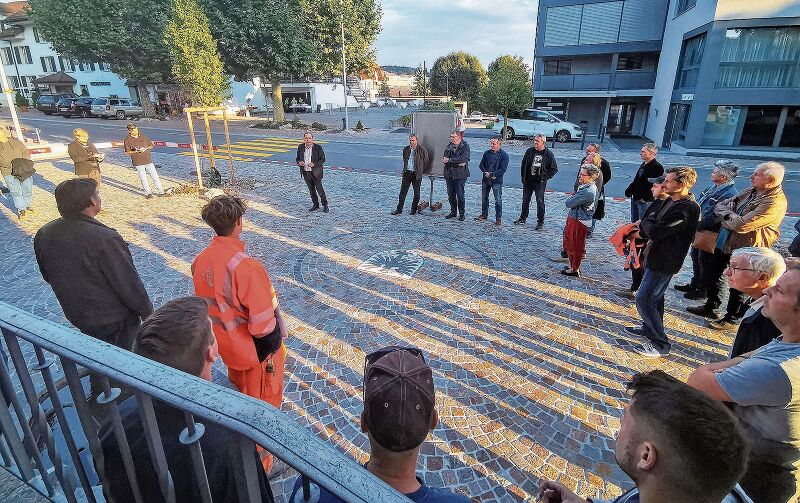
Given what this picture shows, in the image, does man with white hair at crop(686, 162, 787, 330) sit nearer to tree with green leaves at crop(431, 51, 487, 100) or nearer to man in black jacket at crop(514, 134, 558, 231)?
man in black jacket at crop(514, 134, 558, 231)

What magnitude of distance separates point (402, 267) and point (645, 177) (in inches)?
179

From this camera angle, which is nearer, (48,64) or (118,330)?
A: (118,330)

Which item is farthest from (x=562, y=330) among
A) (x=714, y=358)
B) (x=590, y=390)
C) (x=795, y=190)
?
(x=795, y=190)

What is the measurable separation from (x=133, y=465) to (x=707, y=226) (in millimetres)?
6768

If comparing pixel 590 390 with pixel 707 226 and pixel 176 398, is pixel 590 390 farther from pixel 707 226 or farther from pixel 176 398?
pixel 176 398

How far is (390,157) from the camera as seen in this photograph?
18625 mm

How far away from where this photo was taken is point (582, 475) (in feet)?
10.6

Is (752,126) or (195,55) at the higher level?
(195,55)

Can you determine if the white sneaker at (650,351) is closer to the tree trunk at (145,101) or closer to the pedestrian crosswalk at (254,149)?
the pedestrian crosswalk at (254,149)

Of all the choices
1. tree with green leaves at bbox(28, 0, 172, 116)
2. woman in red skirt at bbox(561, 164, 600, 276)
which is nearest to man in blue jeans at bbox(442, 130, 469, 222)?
woman in red skirt at bbox(561, 164, 600, 276)

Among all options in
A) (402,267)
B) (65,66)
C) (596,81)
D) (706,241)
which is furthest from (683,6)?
(65,66)

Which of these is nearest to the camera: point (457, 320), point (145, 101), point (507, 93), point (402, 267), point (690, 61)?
point (457, 320)

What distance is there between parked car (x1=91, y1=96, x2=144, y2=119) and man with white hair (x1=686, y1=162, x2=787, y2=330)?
4109 centimetres

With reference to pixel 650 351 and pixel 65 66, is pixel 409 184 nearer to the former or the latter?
pixel 650 351
